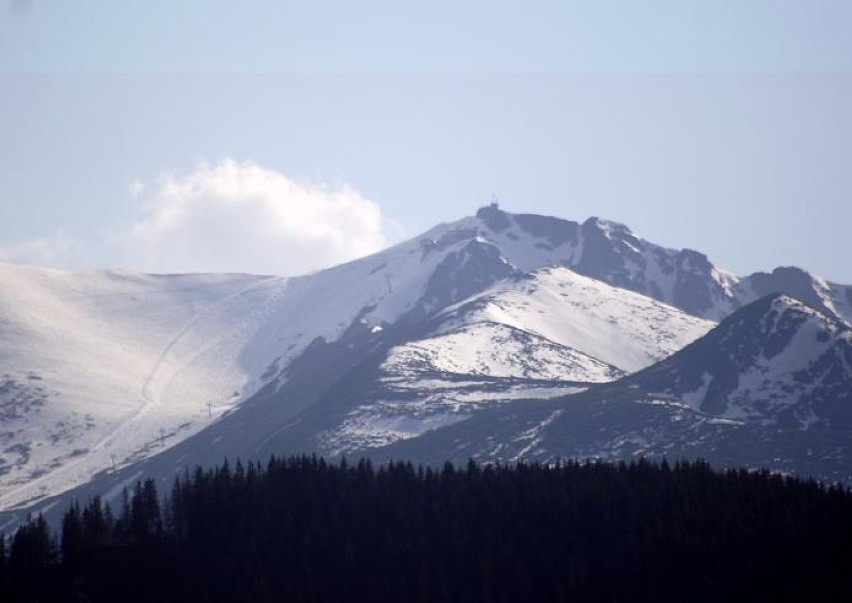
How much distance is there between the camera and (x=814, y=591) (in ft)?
645

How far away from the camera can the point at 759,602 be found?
200 metres

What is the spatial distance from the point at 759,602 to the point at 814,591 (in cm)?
697
